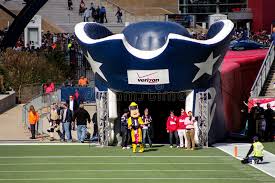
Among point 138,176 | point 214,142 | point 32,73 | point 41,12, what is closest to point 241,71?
point 214,142

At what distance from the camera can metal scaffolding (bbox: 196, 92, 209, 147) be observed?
30500 millimetres

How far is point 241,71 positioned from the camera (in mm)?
39219

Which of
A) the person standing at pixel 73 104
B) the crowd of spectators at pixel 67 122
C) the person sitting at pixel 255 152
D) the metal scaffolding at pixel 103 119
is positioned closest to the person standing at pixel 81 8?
the person standing at pixel 73 104

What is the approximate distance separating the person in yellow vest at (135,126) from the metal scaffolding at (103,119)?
1692 mm

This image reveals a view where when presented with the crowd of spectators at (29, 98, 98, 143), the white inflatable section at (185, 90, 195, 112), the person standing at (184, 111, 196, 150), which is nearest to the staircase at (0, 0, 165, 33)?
the crowd of spectators at (29, 98, 98, 143)

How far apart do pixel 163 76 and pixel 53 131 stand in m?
4.82

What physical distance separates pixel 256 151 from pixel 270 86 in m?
12.5

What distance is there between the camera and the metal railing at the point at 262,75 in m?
37.9

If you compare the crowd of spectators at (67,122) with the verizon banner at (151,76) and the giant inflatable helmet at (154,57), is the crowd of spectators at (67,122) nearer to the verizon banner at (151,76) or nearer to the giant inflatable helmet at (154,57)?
the giant inflatable helmet at (154,57)

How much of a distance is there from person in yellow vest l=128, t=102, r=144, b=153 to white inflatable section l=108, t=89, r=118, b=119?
1.41m

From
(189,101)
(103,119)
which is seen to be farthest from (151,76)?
(103,119)

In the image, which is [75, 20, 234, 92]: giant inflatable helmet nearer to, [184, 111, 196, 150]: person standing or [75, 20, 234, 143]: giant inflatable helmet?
[75, 20, 234, 143]: giant inflatable helmet

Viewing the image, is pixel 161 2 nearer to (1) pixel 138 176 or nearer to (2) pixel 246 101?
(2) pixel 246 101

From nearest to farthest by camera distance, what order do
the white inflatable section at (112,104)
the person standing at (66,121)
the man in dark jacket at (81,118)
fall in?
the white inflatable section at (112,104) → the man in dark jacket at (81,118) → the person standing at (66,121)
